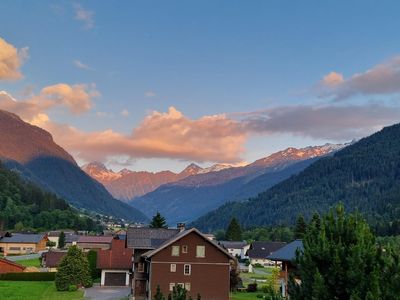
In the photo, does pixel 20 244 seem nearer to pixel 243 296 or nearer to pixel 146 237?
pixel 146 237

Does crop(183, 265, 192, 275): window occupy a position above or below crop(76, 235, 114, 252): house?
below

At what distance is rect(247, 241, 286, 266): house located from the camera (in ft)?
516

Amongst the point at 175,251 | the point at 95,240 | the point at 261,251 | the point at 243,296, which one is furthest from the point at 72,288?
the point at 261,251

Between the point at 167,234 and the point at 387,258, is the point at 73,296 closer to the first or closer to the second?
the point at 167,234

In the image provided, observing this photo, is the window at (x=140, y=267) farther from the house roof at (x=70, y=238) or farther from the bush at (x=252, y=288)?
the house roof at (x=70, y=238)

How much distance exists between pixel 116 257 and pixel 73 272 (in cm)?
797

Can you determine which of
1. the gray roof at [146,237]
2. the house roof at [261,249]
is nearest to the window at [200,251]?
the gray roof at [146,237]

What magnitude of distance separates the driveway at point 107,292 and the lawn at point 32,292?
160cm

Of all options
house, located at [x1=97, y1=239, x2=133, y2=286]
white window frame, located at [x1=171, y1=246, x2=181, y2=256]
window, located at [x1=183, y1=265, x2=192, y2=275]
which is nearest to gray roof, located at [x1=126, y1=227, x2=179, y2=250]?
white window frame, located at [x1=171, y1=246, x2=181, y2=256]

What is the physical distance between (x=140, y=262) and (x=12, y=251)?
114075 millimetres

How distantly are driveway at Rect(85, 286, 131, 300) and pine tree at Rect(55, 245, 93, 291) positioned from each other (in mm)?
1876

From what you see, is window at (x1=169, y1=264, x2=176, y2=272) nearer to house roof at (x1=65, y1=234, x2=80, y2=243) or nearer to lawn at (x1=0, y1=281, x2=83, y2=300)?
lawn at (x1=0, y1=281, x2=83, y2=300)

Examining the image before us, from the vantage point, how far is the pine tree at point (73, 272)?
249 feet

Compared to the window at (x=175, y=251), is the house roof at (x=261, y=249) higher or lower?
higher
